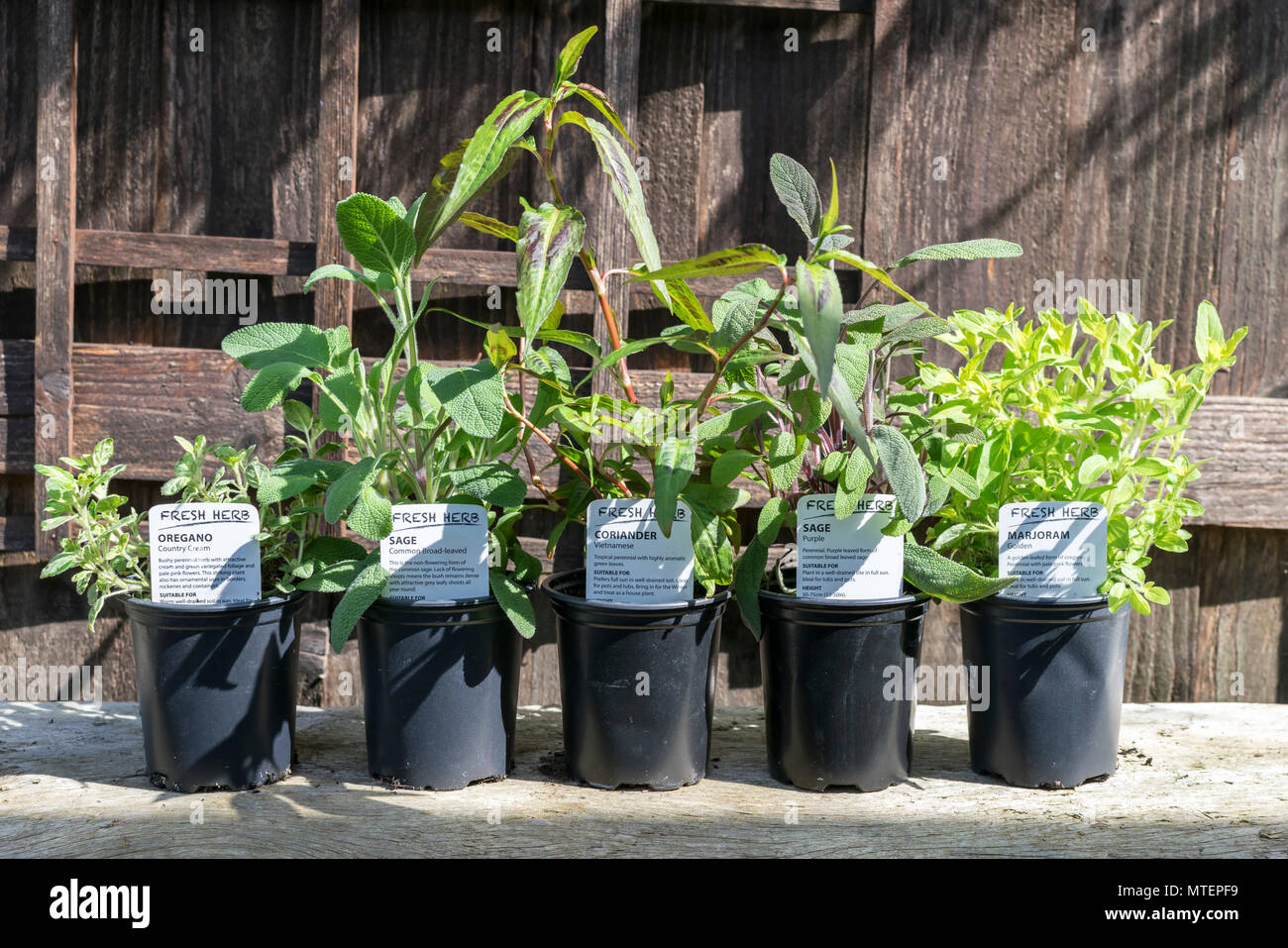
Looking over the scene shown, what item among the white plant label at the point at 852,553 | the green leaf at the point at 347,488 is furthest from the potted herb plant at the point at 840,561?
the green leaf at the point at 347,488

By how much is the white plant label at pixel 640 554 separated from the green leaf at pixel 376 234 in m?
0.39

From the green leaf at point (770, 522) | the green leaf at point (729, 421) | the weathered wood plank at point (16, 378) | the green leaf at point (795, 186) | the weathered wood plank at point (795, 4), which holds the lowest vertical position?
the green leaf at point (770, 522)

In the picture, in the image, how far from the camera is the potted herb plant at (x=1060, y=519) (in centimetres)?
124

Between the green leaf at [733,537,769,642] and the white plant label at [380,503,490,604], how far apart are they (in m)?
0.33

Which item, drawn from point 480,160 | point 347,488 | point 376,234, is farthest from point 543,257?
point 347,488

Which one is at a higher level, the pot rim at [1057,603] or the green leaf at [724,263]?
the green leaf at [724,263]

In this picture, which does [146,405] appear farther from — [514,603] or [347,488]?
[514,603]

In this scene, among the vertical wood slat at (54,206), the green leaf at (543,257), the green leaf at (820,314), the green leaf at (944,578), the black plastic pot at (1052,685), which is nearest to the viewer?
the green leaf at (820,314)

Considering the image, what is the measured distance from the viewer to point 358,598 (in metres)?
1.18

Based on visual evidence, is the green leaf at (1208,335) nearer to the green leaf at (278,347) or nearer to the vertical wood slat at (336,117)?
the green leaf at (278,347)

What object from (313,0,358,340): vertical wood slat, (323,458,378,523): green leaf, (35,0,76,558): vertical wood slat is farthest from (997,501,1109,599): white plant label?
(35,0,76,558): vertical wood slat

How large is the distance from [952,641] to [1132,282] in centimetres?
71

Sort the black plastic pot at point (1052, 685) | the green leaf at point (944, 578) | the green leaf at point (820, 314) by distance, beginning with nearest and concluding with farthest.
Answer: the green leaf at point (820, 314) < the green leaf at point (944, 578) < the black plastic pot at point (1052, 685)

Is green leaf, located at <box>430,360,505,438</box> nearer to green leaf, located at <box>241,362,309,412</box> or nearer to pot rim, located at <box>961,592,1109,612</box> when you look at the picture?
green leaf, located at <box>241,362,309,412</box>
